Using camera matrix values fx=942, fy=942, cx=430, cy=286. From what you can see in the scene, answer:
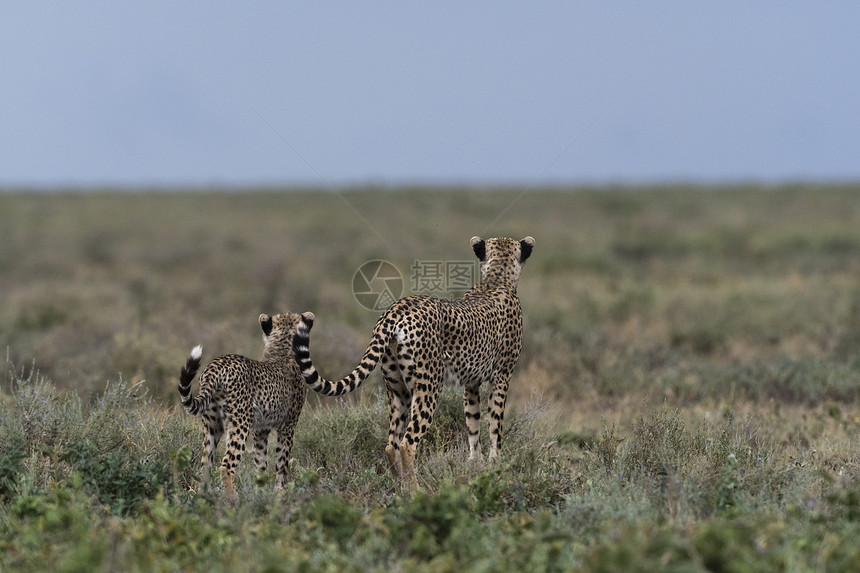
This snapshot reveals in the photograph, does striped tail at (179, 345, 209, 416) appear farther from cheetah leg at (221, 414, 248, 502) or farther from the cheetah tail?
cheetah leg at (221, 414, 248, 502)

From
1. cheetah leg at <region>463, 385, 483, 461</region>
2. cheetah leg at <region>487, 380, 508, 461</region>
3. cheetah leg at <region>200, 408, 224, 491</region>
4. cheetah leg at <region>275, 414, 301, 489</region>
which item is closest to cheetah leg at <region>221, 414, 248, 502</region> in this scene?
cheetah leg at <region>200, 408, 224, 491</region>

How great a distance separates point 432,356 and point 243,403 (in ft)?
4.18

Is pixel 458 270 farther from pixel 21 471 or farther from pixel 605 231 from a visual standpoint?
pixel 605 231

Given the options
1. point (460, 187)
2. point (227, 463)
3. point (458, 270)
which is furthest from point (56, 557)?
point (460, 187)

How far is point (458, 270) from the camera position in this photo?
10727 millimetres

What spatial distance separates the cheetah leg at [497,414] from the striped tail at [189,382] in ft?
6.56

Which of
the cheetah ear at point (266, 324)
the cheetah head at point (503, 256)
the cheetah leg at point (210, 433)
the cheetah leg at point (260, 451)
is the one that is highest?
the cheetah head at point (503, 256)

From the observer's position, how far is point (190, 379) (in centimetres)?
566

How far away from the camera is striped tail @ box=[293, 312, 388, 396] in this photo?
545 centimetres

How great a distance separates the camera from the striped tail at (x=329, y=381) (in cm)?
545

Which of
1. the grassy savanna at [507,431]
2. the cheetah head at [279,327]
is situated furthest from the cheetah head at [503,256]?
the cheetah head at [279,327]

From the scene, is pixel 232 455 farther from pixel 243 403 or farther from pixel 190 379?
pixel 190 379

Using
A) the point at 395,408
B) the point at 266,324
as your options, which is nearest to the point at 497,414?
the point at 395,408

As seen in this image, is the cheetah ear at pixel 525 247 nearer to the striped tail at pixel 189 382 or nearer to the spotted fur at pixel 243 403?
the spotted fur at pixel 243 403
